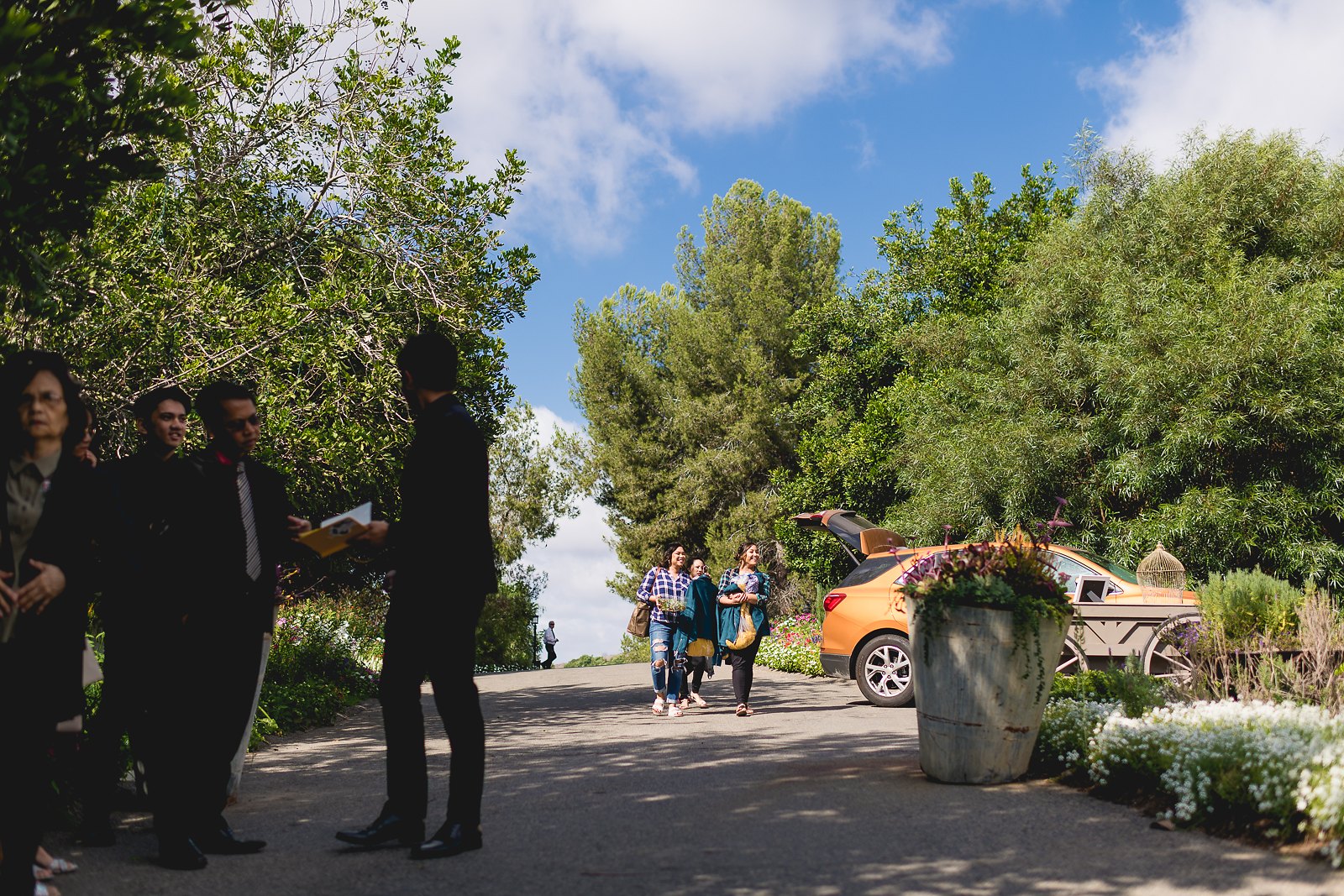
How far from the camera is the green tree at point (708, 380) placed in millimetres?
39969

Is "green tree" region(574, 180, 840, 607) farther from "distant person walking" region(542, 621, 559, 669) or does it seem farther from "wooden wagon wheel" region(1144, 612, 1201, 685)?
"wooden wagon wheel" region(1144, 612, 1201, 685)

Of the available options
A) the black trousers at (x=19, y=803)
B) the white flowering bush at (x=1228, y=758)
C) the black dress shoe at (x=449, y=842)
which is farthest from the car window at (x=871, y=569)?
the black trousers at (x=19, y=803)

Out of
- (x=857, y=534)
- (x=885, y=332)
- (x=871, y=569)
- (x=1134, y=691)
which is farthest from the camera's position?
(x=885, y=332)

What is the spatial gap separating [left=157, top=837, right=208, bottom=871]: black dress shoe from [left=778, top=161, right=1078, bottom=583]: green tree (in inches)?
966

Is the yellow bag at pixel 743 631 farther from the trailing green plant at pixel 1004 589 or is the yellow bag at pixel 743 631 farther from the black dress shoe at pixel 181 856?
the black dress shoe at pixel 181 856

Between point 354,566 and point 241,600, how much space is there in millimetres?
20379

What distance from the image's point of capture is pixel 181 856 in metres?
4.64

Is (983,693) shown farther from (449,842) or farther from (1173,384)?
(1173,384)

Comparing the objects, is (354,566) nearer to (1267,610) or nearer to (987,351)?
(987,351)

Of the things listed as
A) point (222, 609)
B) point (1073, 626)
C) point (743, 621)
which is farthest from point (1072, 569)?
point (222, 609)

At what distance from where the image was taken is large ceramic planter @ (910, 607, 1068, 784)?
251 inches

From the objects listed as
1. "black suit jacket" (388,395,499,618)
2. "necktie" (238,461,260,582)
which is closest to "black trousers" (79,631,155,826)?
"necktie" (238,461,260,582)

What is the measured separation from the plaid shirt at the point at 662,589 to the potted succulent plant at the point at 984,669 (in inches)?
202

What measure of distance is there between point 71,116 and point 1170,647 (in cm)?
1047
